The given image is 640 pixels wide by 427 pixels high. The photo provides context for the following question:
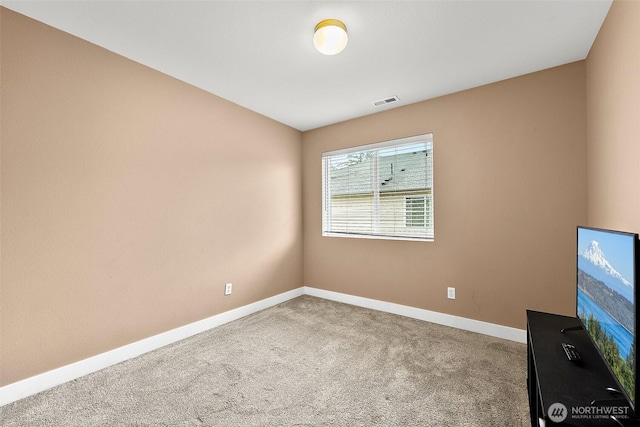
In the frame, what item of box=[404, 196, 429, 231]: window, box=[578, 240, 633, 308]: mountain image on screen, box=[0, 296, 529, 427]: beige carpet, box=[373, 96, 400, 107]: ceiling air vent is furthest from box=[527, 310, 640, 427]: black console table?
box=[373, 96, 400, 107]: ceiling air vent

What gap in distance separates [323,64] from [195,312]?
267 cm

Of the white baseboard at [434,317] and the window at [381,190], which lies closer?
the white baseboard at [434,317]

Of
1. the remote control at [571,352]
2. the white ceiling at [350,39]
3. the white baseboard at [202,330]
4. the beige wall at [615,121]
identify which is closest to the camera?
the remote control at [571,352]

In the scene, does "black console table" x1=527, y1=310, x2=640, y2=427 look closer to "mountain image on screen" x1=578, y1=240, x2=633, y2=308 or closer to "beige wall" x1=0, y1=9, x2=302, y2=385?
"mountain image on screen" x1=578, y1=240, x2=633, y2=308

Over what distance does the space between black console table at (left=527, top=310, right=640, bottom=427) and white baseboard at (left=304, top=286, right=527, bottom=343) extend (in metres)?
1.12

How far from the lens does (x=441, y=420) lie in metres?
1.63

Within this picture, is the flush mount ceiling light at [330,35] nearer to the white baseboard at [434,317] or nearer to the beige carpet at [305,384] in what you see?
the beige carpet at [305,384]

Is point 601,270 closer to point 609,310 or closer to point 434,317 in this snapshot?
point 609,310

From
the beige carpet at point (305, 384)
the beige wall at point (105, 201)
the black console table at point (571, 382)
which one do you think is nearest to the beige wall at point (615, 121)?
the black console table at point (571, 382)

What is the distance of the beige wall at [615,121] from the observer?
146cm

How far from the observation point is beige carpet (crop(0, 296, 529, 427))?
1.66 metres

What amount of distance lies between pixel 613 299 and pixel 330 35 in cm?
205

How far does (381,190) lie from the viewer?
3.61 m

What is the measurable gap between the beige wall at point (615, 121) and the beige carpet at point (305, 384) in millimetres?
1321
